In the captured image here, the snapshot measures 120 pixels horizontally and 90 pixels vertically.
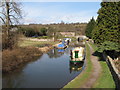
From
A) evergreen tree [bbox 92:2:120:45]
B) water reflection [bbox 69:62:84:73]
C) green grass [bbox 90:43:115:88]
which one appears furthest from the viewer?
water reflection [bbox 69:62:84:73]

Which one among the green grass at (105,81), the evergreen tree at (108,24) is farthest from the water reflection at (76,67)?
the green grass at (105,81)

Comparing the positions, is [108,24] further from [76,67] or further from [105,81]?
[105,81]

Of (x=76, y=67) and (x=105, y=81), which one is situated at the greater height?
(x=105, y=81)

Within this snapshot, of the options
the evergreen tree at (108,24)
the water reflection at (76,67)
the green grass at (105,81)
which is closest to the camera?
the green grass at (105,81)

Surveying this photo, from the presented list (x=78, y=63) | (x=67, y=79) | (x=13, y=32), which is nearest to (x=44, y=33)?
(x=13, y=32)

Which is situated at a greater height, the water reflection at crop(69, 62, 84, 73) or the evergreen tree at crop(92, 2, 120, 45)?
the evergreen tree at crop(92, 2, 120, 45)

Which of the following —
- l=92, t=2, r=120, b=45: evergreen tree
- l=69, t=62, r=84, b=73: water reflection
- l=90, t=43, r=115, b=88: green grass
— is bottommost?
l=69, t=62, r=84, b=73: water reflection

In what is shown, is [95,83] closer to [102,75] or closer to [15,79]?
[102,75]

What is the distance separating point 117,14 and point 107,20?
5.79ft

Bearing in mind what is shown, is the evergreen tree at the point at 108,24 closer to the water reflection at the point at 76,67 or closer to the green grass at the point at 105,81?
the water reflection at the point at 76,67

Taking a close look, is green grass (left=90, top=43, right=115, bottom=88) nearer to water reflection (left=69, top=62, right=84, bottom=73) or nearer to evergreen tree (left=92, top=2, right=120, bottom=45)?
water reflection (left=69, top=62, right=84, bottom=73)

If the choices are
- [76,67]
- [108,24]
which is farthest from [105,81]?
[108,24]

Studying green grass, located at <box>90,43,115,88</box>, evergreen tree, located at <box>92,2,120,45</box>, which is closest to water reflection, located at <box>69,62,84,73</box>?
evergreen tree, located at <box>92,2,120,45</box>

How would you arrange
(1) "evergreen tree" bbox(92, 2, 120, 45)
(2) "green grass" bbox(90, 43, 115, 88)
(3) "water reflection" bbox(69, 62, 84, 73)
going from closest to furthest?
(2) "green grass" bbox(90, 43, 115, 88), (1) "evergreen tree" bbox(92, 2, 120, 45), (3) "water reflection" bbox(69, 62, 84, 73)
